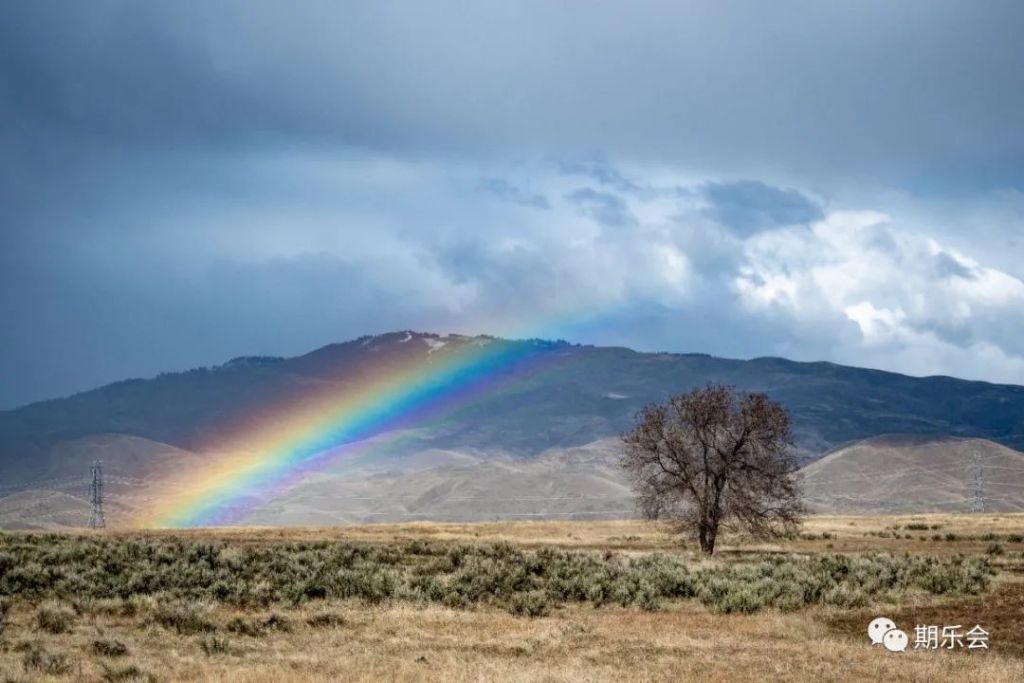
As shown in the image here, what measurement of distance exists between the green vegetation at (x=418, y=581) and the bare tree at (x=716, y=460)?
1070 centimetres

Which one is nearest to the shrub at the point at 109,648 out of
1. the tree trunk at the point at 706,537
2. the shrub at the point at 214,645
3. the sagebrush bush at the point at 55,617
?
the shrub at the point at 214,645

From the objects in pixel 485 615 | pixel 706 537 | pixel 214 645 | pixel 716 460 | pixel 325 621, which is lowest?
pixel 706 537

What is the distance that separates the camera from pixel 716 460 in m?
55.1

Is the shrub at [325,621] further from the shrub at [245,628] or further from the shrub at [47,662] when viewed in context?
the shrub at [47,662]

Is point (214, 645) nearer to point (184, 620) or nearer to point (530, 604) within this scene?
point (184, 620)

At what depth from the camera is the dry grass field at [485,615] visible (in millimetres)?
19953

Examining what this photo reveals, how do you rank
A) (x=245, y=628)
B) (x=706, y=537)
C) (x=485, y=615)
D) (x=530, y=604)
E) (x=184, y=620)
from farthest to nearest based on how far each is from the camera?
(x=706, y=537) → (x=530, y=604) → (x=485, y=615) → (x=184, y=620) → (x=245, y=628)

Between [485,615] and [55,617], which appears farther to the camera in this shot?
[485,615]

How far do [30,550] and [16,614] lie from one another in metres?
19.3

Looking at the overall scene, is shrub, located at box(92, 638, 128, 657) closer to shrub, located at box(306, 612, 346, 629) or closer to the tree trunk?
shrub, located at box(306, 612, 346, 629)

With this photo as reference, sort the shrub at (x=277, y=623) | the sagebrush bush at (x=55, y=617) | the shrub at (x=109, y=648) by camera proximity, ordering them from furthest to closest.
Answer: the shrub at (x=277, y=623) < the sagebrush bush at (x=55, y=617) < the shrub at (x=109, y=648)

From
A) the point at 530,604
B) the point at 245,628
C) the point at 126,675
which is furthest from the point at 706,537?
the point at 126,675

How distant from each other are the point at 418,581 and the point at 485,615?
692 centimetres

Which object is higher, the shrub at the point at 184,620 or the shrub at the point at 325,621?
the shrub at the point at 184,620
